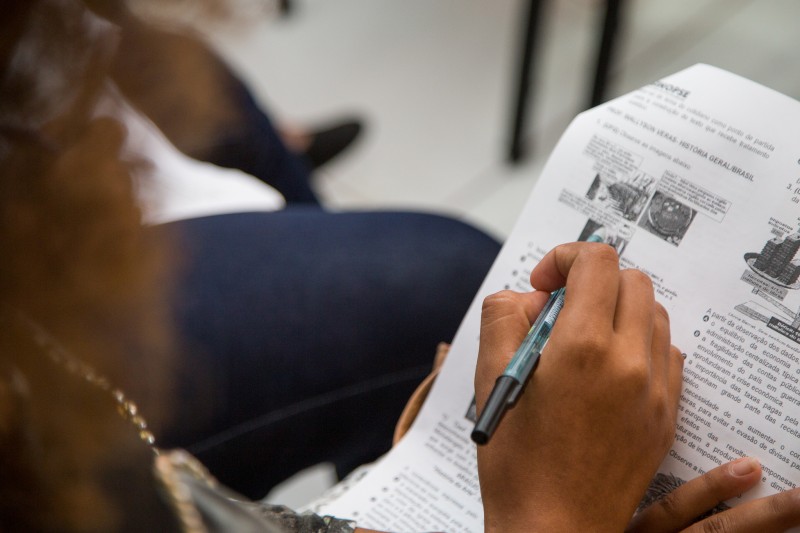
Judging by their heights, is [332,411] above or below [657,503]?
below

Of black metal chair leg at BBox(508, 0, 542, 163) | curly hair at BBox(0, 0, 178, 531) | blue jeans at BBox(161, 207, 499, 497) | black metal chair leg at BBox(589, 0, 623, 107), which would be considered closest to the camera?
curly hair at BBox(0, 0, 178, 531)

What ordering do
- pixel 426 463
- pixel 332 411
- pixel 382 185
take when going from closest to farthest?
pixel 426 463
pixel 332 411
pixel 382 185

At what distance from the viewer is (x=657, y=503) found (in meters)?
0.37

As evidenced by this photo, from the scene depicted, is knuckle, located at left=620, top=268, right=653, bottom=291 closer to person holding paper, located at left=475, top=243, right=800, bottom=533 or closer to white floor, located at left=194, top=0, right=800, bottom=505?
person holding paper, located at left=475, top=243, right=800, bottom=533

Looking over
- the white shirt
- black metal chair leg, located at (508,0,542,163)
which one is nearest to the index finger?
the white shirt

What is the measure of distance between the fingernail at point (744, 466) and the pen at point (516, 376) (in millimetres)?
102

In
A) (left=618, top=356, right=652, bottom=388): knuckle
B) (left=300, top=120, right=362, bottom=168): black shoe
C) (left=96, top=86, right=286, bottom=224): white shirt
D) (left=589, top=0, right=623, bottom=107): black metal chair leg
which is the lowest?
(left=300, top=120, right=362, bottom=168): black shoe

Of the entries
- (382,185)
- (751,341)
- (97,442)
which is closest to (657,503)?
(751,341)

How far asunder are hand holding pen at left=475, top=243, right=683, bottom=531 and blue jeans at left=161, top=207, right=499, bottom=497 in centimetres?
25

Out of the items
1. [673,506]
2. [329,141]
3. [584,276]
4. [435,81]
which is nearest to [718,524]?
[673,506]

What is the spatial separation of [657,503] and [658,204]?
0.47ft

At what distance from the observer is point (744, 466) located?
354mm

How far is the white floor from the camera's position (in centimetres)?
123

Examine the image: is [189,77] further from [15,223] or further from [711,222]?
[711,222]
